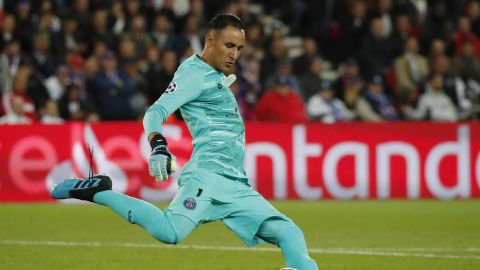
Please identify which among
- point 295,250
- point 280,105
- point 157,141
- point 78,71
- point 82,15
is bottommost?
point 295,250

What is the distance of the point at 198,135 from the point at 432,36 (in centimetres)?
1555

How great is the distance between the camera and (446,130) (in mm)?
16984

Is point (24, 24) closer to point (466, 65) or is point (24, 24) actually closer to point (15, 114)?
point (15, 114)

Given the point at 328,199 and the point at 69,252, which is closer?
the point at 69,252

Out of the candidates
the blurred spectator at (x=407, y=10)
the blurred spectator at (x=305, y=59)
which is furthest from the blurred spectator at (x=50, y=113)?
the blurred spectator at (x=407, y=10)

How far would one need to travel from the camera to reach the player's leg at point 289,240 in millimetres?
7141

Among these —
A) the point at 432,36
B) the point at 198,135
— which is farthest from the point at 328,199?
the point at 198,135

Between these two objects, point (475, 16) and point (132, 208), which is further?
point (475, 16)

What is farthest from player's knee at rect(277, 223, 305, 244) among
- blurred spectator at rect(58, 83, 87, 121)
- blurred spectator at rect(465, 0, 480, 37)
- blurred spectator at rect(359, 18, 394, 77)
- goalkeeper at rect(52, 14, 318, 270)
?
blurred spectator at rect(465, 0, 480, 37)

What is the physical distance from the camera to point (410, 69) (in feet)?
68.7

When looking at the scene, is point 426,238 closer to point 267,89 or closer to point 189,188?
point 189,188

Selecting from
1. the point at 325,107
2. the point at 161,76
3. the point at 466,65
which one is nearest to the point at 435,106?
the point at 466,65

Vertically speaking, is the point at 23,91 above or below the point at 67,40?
below

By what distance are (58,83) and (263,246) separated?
8.05m
